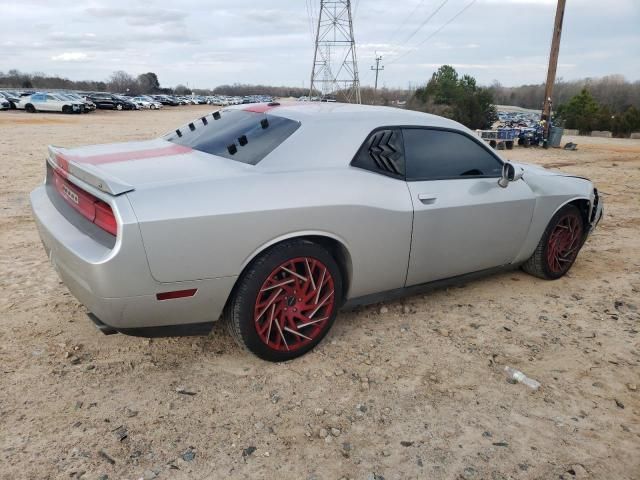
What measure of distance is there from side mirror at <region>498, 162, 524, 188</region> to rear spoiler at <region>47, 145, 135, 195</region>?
2614mm

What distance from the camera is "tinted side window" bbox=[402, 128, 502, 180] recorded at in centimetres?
338

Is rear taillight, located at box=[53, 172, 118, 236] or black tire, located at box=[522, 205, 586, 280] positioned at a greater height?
rear taillight, located at box=[53, 172, 118, 236]

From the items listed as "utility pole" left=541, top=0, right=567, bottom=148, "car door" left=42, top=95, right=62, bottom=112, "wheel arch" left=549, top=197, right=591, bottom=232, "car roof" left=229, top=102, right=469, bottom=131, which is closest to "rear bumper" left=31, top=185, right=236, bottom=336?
"car roof" left=229, top=102, right=469, bottom=131

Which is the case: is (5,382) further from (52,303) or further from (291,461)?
(291,461)

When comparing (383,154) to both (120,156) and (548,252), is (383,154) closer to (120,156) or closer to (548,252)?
(120,156)

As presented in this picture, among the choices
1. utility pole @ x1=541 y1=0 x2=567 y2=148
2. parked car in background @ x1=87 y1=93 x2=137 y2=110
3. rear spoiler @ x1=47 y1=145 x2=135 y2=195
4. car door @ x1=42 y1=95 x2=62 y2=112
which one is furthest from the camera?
parked car in background @ x1=87 y1=93 x2=137 y2=110

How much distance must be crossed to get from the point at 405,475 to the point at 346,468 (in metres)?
0.26

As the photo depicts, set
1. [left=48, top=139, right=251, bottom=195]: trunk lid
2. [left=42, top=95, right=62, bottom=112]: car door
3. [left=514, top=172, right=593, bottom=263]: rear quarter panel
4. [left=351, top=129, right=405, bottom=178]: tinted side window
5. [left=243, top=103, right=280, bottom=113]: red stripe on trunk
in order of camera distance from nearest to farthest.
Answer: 1. [left=48, top=139, right=251, bottom=195]: trunk lid
2. [left=351, top=129, right=405, bottom=178]: tinted side window
3. [left=243, top=103, right=280, bottom=113]: red stripe on trunk
4. [left=514, top=172, right=593, bottom=263]: rear quarter panel
5. [left=42, top=95, right=62, bottom=112]: car door

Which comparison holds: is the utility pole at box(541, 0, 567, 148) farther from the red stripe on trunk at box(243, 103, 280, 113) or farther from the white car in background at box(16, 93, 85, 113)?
the white car in background at box(16, 93, 85, 113)

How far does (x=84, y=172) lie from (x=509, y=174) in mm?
2820

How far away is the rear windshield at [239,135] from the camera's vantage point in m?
3.00

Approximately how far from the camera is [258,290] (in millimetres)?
2713

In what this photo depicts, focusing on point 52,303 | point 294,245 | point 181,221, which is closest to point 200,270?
point 181,221

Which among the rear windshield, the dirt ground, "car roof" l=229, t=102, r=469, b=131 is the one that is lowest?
the dirt ground
